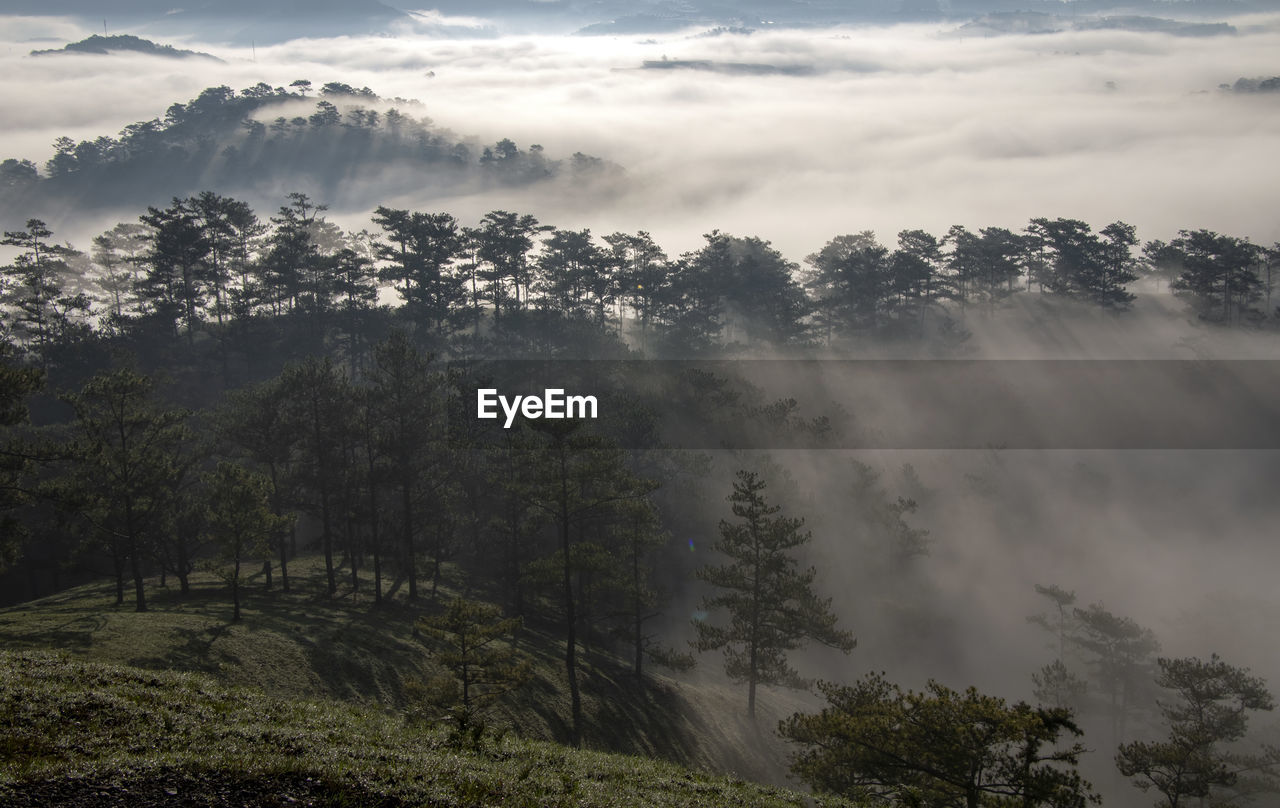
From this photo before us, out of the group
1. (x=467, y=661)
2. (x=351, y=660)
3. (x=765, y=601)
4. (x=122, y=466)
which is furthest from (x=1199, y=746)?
(x=122, y=466)

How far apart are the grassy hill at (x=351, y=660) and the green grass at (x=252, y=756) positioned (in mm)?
5455

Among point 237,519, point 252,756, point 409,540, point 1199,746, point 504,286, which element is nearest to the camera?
point 252,756

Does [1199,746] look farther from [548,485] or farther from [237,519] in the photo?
[237,519]

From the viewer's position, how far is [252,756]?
1719cm

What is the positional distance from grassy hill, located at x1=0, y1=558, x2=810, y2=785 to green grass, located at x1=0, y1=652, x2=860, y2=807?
17.9ft

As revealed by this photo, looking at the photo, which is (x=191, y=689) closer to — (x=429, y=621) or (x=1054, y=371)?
(x=429, y=621)

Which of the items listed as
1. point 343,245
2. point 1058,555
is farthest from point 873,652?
point 343,245

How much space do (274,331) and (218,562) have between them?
196 ft

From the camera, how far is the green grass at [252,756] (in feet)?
51.9

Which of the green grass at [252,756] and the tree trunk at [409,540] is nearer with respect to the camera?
the green grass at [252,756]

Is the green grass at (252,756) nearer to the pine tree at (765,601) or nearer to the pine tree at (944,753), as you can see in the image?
the pine tree at (944,753)

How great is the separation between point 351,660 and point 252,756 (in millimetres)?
19267

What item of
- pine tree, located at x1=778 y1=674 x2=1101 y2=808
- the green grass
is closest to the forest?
pine tree, located at x1=778 y1=674 x2=1101 y2=808

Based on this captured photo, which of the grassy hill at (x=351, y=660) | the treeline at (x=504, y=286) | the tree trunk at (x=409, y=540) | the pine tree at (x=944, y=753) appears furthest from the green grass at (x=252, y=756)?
the treeline at (x=504, y=286)
